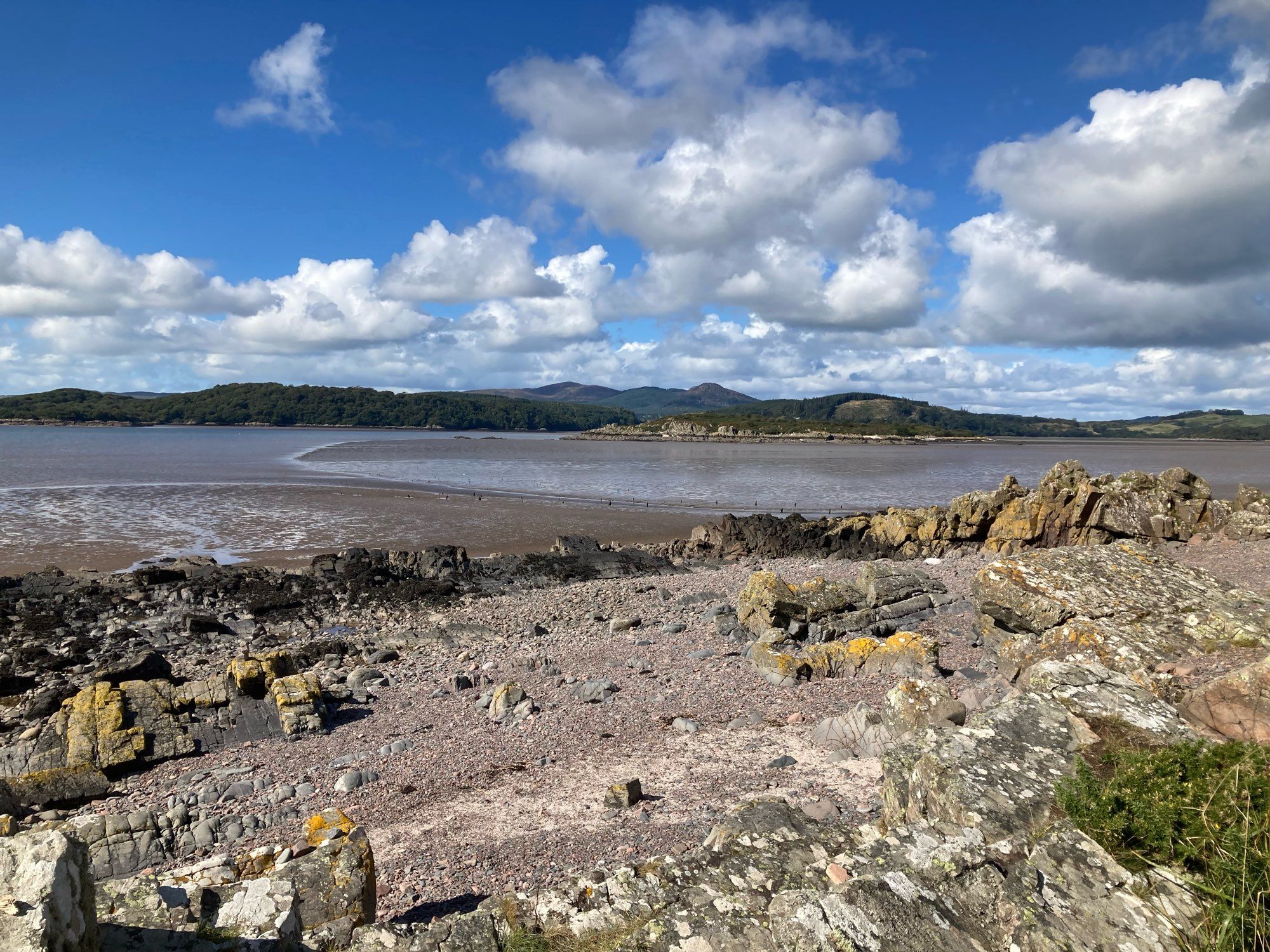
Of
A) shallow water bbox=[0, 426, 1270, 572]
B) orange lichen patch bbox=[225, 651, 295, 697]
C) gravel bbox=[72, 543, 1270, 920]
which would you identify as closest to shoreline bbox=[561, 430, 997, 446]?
shallow water bbox=[0, 426, 1270, 572]

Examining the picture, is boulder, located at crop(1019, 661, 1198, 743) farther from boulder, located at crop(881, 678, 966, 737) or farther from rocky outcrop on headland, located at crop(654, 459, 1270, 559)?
rocky outcrop on headland, located at crop(654, 459, 1270, 559)

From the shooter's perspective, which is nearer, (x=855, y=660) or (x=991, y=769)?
(x=991, y=769)

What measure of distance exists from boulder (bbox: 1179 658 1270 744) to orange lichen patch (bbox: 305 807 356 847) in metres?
7.74

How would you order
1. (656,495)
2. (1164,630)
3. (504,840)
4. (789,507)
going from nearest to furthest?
(504,840), (1164,630), (789,507), (656,495)

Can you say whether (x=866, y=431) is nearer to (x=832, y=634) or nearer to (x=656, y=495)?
(x=656, y=495)

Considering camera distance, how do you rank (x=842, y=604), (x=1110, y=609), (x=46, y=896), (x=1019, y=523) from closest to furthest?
(x=46, y=896), (x=1110, y=609), (x=842, y=604), (x=1019, y=523)

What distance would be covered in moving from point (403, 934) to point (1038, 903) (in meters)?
3.71

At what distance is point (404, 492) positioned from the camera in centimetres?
4878

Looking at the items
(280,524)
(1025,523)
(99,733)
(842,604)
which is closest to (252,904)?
(99,733)

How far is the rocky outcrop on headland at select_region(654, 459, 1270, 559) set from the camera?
22.0 metres

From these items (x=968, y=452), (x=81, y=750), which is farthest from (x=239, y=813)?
(x=968, y=452)

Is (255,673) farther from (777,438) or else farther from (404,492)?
(777,438)

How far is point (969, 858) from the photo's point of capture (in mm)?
4246

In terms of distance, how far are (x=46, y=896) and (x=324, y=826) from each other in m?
4.16
